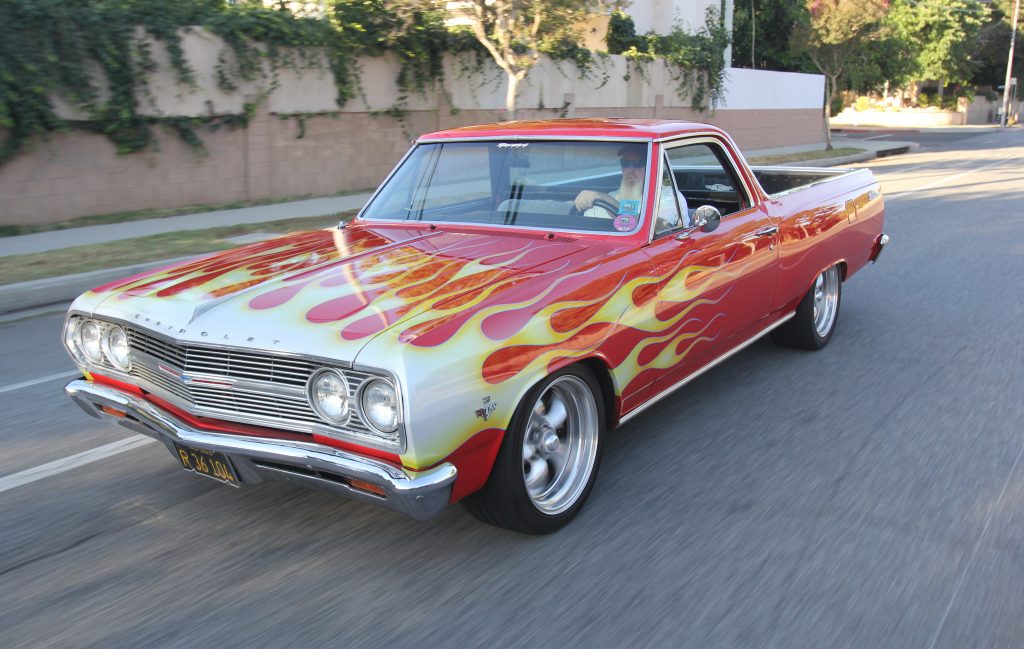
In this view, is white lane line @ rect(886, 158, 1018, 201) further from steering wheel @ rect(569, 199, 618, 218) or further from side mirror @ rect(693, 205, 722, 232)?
steering wheel @ rect(569, 199, 618, 218)

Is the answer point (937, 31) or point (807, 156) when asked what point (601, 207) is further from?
point (937, 31)

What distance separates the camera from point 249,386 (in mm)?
3238

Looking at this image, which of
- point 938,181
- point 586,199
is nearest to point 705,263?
point 586,199

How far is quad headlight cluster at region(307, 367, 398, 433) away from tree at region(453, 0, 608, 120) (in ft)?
41.9

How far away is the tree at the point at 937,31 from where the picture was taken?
49.7 m

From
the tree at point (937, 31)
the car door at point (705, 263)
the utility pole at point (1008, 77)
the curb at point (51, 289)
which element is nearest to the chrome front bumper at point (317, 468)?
the car door at point (705, 263)

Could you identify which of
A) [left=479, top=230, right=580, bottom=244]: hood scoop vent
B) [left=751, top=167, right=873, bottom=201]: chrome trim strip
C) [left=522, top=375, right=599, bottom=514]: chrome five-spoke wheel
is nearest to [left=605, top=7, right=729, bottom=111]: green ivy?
[left=751, top=167, right=873, bottom=201]: chrome trim strip

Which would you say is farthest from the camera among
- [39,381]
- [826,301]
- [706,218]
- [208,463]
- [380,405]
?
[826,301]

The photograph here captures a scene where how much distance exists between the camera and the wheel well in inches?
149

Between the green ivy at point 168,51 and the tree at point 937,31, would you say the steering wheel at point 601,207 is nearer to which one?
the green ivy at point 168,51

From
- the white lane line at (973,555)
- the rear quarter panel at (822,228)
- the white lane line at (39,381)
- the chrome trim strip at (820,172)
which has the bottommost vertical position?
the white lane line at (973,555)

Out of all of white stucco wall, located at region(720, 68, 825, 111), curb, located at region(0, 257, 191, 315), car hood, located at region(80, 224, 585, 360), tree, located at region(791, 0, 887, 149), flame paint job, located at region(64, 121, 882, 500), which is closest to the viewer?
flame paint job, located at region(64, 121, 882, 500)

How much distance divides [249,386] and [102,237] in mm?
9153

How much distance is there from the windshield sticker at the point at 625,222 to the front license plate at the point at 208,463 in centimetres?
210
